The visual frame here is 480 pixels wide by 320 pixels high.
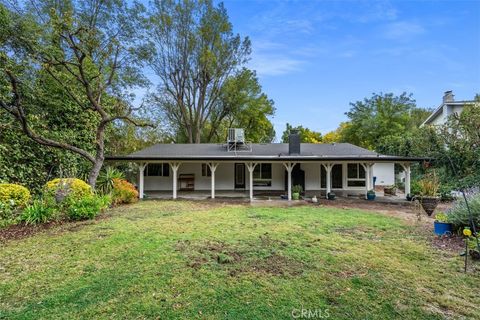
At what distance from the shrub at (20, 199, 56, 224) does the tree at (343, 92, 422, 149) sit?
81.4 feet

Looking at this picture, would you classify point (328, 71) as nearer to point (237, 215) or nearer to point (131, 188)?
point (237, 215)

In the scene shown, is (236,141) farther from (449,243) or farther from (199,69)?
(449,243)

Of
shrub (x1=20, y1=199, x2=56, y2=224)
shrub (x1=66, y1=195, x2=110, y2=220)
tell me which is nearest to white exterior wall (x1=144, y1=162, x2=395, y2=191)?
shrub (x1=66, y1=195, x2=110, y2=220)

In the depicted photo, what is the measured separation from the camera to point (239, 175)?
14.6 m

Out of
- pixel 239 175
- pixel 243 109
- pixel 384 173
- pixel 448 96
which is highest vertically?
pixel 243 109

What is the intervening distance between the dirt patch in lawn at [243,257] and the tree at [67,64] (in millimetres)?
6459

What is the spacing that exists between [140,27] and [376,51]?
13.8 metres

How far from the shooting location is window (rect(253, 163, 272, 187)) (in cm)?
1456

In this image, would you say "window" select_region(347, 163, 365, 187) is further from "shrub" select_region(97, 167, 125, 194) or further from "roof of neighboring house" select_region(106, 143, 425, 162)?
"shrub" select_region(97, 167, 125, 194)

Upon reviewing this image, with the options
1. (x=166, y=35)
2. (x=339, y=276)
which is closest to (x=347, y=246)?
(x=339, y=276)

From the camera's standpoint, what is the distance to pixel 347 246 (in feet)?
15.8

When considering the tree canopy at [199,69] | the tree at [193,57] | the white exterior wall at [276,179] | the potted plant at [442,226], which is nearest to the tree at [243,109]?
the tree canopy at [199,69]

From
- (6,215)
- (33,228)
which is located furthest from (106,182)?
(33,228)

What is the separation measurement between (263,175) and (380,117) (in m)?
16.2
